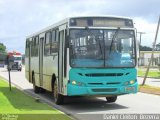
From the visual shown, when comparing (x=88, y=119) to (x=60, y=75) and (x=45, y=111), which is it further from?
(x=60, y=75)

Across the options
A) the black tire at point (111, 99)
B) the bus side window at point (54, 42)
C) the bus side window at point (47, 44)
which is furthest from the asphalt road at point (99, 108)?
the bus side window at point (47, 44)

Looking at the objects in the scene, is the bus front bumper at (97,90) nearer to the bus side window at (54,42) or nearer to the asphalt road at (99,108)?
the asphalt road at (99,108)

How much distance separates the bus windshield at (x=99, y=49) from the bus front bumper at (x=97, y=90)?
2.51 ft

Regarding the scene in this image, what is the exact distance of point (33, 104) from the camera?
17.6m

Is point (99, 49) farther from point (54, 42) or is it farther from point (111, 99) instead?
point (111, 99)

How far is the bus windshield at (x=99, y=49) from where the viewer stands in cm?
1666

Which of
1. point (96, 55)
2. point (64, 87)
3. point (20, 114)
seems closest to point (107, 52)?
point (96, 55)

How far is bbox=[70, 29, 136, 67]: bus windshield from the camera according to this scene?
16.7 metres

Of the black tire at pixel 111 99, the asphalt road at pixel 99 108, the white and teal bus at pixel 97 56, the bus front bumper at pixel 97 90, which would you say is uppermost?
the white and teal bus at pixel 97 56

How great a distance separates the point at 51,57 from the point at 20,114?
5731 mm

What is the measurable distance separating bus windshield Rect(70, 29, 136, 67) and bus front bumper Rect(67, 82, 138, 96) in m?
0.76

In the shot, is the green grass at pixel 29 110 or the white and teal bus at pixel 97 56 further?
the white and teal bus at pixel 97 56

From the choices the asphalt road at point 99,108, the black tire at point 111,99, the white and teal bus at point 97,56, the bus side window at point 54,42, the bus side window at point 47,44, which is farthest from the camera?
the bus side window at point 47,44

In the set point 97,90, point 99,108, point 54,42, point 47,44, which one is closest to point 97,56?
point 97,90
